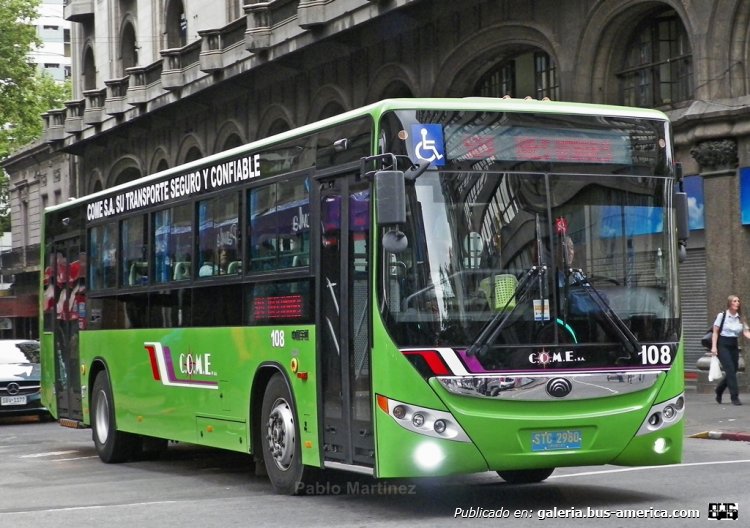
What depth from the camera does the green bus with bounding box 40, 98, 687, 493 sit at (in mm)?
10078

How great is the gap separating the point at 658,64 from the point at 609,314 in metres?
14.6

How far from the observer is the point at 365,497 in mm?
11562

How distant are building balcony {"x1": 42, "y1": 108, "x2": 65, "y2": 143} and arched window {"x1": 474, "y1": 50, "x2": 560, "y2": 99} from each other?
24.0 meters

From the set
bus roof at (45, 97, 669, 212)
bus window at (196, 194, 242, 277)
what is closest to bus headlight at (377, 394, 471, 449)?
bus roof at (45, 97, 669, 212)

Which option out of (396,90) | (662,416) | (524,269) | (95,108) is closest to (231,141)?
(396,90)

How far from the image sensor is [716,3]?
73.7 ft

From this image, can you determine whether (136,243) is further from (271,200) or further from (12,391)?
(12,391)

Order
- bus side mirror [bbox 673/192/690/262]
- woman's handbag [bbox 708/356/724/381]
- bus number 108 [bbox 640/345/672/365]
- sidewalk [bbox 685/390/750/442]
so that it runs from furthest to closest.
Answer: woman's handbag [bbox 708/356/724/381] → sidewalk [bbox 685/390/750/442] → bus side mirror [bbox 673/192/690/262] → bus number 108 [bbox 640/345/672/365]

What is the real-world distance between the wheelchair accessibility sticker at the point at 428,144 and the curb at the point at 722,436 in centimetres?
784

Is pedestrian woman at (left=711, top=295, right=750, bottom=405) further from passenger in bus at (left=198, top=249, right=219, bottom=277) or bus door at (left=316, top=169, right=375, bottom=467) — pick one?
bus door at (left=316, top=169, right=375, bottom=467)

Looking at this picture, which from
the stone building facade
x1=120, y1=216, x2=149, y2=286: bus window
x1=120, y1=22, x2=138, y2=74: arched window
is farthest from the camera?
x1=120, y1=22, x2=138, y2=74: arched window

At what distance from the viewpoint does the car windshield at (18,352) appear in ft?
83.0

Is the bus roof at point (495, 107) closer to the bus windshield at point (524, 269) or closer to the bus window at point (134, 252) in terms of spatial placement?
the bus windshield at point (524, 269)

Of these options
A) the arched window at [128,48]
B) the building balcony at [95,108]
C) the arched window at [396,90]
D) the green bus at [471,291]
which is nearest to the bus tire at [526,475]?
the green bus at [471,291]
